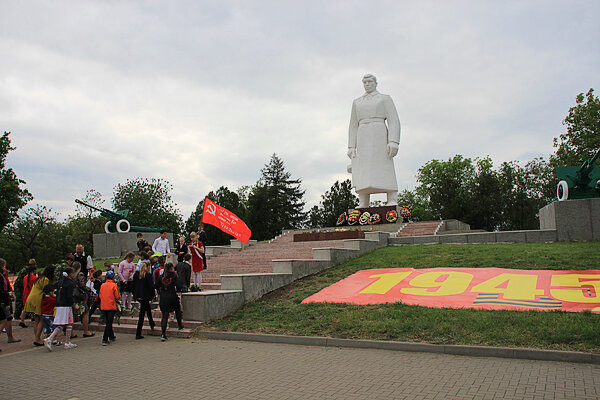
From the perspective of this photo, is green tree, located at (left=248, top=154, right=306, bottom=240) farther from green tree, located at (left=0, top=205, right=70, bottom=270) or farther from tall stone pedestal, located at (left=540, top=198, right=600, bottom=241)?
tall stone pedestal, located at (left=540, top=198, right=600, bottom=241)

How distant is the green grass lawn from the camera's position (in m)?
7.24

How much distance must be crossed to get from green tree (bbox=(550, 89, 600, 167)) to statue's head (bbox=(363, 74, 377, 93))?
19170 millimetres

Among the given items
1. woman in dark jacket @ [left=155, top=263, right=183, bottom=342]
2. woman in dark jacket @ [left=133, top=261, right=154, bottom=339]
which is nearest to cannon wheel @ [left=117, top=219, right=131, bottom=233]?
woman in dark jacket @ [left=133, top=261, right=154, bottom=339]

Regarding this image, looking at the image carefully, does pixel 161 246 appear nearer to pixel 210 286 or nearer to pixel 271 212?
pixel 210 286

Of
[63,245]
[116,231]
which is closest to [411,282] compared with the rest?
[116,231]

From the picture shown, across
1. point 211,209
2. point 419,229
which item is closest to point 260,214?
point 419,229

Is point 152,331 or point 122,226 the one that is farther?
point 122,226

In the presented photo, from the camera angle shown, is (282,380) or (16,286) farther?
(16,286)

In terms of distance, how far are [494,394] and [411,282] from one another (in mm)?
6375

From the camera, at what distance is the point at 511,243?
15.5 m

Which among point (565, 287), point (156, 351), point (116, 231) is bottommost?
point (156, 351)

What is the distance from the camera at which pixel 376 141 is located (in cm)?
2608

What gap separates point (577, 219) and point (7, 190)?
30.2 metres

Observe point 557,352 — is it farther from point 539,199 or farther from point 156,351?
point 539,199
